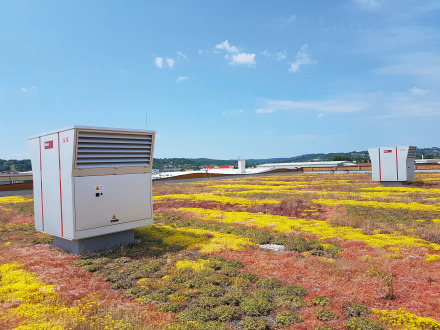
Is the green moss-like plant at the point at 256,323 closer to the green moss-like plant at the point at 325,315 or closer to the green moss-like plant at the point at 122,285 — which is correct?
the green moss-like plant at the point at 325,315

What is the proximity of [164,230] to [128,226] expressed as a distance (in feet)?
13.2

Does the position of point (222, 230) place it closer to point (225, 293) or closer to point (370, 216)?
point (225, 293)

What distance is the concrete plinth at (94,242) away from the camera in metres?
13.0

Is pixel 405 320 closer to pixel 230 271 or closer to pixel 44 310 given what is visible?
pixel 230 271

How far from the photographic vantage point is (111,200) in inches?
519

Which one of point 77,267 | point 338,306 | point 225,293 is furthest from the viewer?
point 77,267

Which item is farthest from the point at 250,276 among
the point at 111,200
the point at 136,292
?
the point at 111,200

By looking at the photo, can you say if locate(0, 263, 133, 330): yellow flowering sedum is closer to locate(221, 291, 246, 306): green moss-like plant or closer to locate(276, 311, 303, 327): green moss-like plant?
locate(221, 291, 246, 306): green moss-like plant

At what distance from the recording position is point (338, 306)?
775 centimetres

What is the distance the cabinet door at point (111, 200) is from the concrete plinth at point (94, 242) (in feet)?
3.23

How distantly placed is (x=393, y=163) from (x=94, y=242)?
39.1 meters

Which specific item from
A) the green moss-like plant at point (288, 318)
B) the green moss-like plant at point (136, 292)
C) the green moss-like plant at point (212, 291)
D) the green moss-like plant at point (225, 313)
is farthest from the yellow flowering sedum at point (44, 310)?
the green moss-like plant at point (288, 318)

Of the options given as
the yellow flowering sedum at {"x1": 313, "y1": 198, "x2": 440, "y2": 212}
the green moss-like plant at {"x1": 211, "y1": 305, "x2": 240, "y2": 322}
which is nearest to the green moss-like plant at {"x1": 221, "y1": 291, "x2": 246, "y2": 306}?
the green moss-like plant at {"x1": 211, "y1": 305, "x2": 240, "y2": 322}

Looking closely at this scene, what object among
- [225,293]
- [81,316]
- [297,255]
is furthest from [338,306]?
[81,316]
